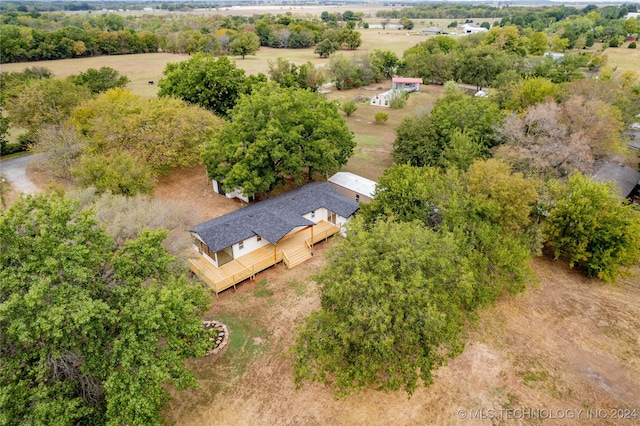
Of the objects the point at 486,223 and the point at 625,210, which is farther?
the point at 625,210

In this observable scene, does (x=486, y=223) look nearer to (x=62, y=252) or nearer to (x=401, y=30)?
(x=62, y=252)

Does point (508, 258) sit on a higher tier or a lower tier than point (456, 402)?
higher

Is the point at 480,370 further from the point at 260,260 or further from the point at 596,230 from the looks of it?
the point at 260,260

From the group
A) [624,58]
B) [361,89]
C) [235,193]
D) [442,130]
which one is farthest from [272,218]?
[624,58]

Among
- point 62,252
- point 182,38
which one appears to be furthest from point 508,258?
point 182,38

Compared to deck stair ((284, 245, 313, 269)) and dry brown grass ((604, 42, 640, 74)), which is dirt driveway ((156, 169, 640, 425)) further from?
dry brown grass ((604, 42, 640, 74))

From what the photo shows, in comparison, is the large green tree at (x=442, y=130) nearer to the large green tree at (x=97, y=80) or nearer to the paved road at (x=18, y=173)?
the paved road at (x=18, y=173)

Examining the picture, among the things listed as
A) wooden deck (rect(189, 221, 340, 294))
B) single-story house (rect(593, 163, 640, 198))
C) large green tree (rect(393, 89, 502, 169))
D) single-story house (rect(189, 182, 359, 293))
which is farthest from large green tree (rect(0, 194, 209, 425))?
single-story house (rect(593, 163, 640, 198))

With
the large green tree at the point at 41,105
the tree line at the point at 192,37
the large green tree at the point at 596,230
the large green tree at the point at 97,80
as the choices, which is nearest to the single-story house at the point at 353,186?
the large green tree at the point at 596,230
